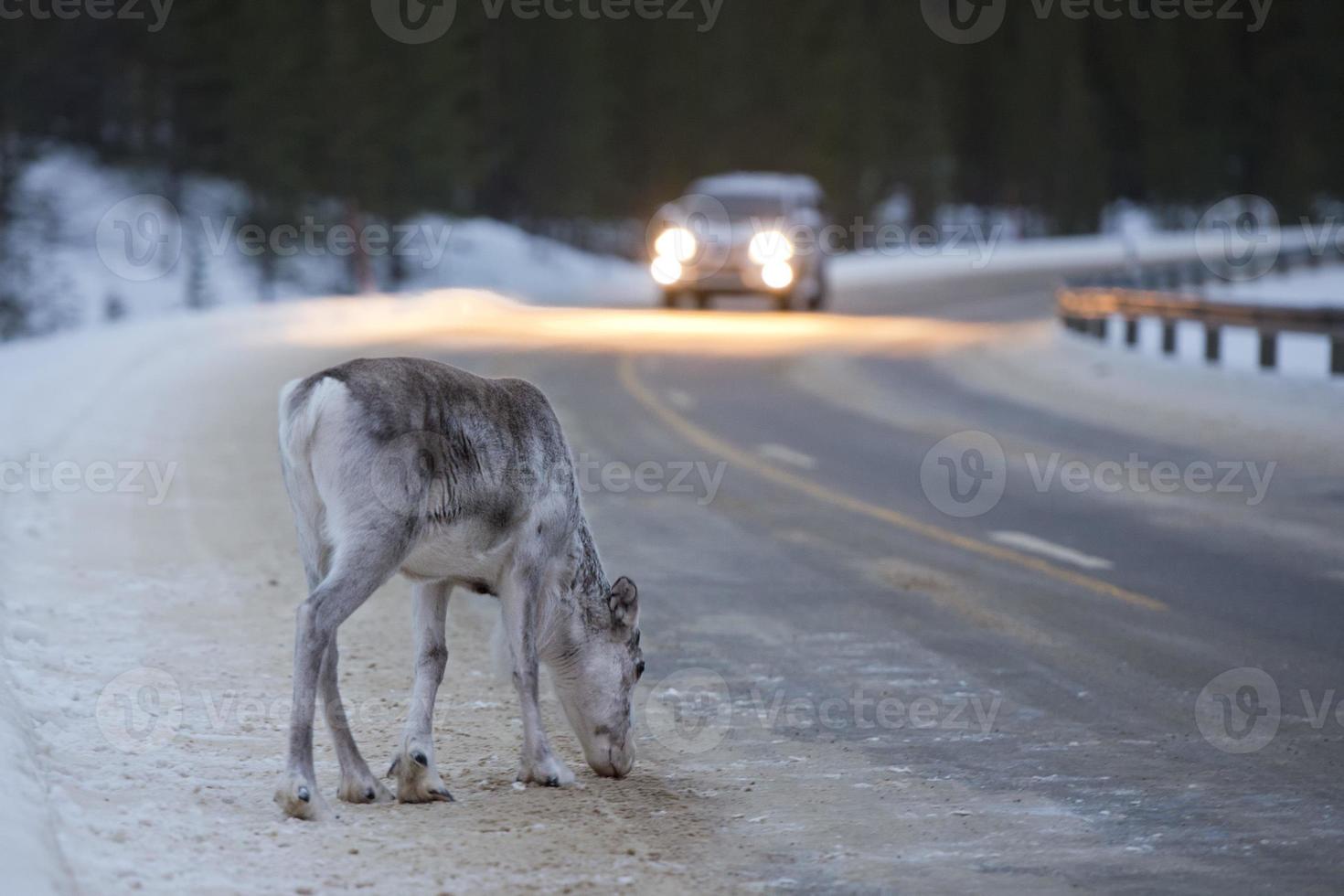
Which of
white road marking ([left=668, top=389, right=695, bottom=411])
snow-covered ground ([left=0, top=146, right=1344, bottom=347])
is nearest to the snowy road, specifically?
white road marking ([left=668, top=389, right=695, bottom=411])

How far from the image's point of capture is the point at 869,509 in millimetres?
13961

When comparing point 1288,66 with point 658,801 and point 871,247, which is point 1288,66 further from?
point 658,801

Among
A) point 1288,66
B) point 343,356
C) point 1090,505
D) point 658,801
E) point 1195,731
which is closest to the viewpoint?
point 658,801

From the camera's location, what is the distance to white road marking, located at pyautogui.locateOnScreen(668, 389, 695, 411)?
20753mm

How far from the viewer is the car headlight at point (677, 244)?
114 ft

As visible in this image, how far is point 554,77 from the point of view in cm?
6394

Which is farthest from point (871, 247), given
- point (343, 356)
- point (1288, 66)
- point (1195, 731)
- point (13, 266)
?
point (1195, 731)

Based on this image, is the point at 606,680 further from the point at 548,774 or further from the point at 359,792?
the point at 359,792

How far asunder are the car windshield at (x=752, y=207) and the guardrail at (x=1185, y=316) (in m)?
5.50

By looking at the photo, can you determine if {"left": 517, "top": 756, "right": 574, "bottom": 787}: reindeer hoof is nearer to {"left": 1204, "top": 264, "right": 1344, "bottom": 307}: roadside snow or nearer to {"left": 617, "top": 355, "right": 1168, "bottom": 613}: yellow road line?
{"left": 617, "top": 355, "right": 1168, "bottom": 613}: yellow road line

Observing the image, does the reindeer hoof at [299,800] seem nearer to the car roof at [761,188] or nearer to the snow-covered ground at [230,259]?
the car roof at [761,188]

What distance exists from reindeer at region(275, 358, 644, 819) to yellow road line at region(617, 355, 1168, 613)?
4.57 m

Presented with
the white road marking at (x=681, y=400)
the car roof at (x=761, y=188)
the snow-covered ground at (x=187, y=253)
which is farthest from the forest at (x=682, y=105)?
the white road marking at (x=681, y=400)

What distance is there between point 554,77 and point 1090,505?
2040 inches
